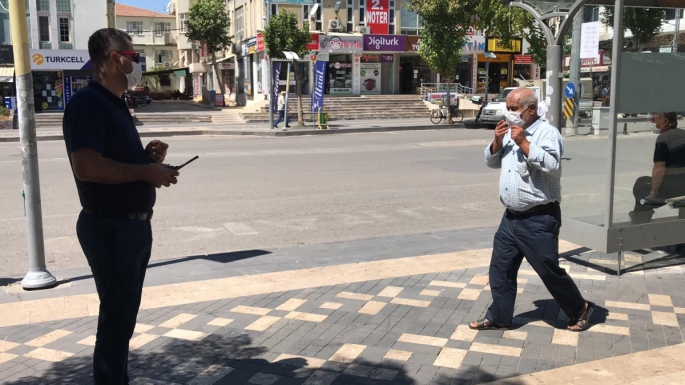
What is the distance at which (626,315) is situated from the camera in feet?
16.4

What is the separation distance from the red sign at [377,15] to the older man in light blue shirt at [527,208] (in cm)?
3867

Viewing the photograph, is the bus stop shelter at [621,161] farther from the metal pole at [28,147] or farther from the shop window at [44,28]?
the shop window at [44,28]

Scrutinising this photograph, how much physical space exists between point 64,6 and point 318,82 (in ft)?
58.9

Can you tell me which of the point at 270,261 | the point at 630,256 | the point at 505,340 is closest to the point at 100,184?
the point at 505,340

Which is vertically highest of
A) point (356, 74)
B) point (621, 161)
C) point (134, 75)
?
point (356, 74)

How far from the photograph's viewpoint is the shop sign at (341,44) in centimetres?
4042

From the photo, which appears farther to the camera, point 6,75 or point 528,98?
point 6,75

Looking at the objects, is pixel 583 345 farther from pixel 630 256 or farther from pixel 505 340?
pixel 630 256

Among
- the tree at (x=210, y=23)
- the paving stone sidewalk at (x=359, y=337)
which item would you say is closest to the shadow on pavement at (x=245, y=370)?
the paving stone sidewalk at (x=359, y=337)

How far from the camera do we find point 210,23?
46188mm

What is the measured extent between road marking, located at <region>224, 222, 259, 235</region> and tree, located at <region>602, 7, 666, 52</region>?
4835mm

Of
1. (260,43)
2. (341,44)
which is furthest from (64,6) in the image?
(341,44)

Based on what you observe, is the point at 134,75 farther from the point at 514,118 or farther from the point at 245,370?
the point at 514,118

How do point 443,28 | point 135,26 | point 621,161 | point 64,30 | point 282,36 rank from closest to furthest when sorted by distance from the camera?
point 621,161 → point 443,28 → point 282,36 → point 64,30 → point 135,26
